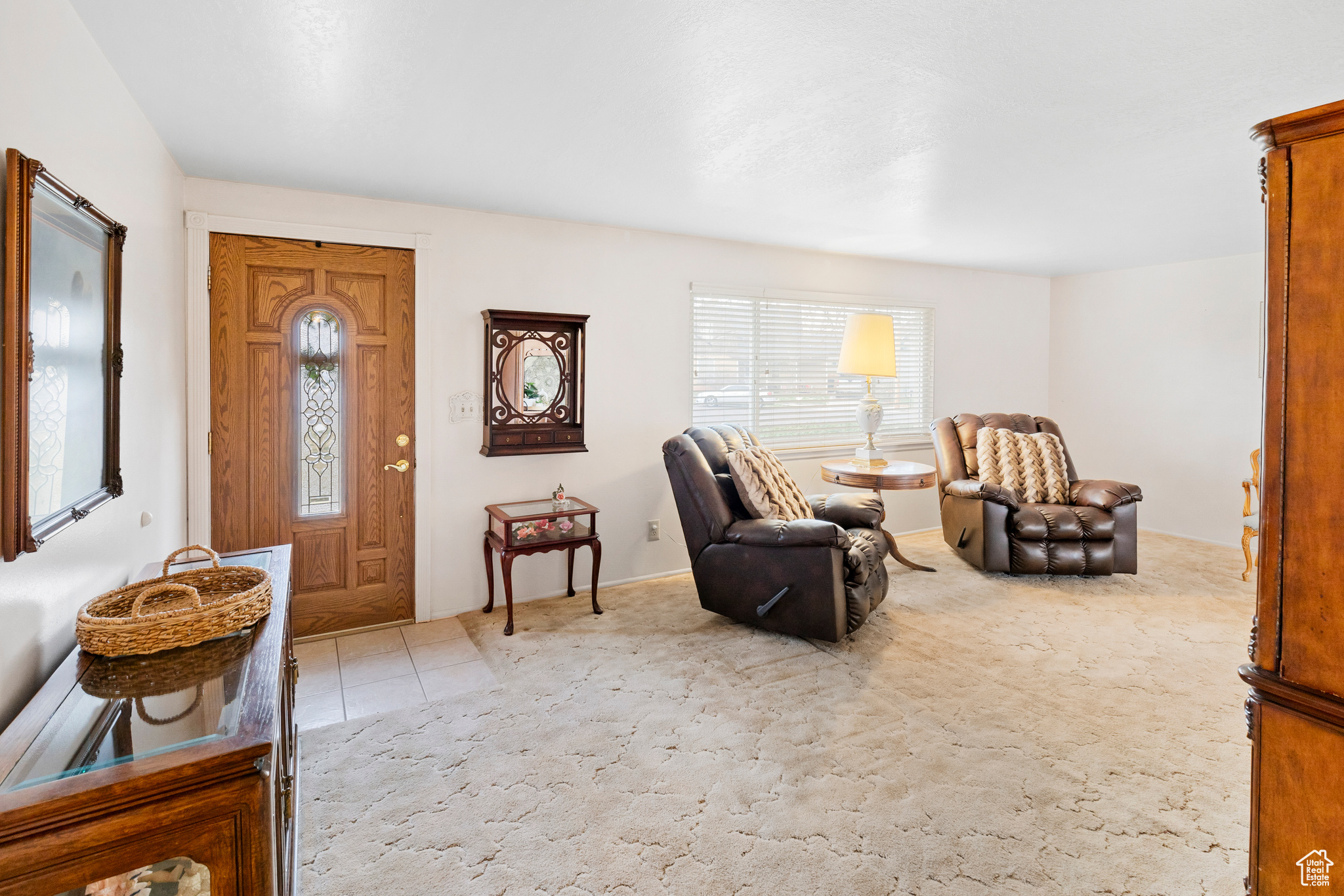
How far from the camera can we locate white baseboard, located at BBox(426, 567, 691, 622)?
388cm

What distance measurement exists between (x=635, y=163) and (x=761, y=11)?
1.31m

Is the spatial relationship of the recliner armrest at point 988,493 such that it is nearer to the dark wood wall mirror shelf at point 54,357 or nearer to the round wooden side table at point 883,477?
the round wooden side table at point 883,477

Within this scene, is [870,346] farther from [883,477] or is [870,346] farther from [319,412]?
[319,412]

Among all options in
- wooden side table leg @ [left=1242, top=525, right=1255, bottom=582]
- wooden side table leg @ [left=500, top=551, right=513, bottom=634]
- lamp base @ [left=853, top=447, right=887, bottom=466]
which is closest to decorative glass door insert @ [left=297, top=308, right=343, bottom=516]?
wooden side table leg @ [left=500, top=551, right=513, bottom=634]

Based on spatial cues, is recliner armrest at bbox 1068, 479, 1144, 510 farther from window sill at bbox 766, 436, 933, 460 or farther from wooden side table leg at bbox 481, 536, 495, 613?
wooden side table leg at bbox 481, 536, 495, 613

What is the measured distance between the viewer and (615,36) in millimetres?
1888

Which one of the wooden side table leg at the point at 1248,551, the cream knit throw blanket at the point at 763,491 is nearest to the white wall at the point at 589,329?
the cream knit throw blanket at the point at 763,491

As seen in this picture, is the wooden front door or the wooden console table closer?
the wooden front door

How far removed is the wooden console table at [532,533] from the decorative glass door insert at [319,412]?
849mm

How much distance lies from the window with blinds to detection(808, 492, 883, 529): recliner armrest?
1139 mm

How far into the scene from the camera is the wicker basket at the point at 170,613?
144 cm

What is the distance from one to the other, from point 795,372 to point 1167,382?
10.7 feet

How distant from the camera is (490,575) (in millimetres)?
3822

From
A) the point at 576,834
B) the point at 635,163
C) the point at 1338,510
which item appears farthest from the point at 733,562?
the point at 1338,510
